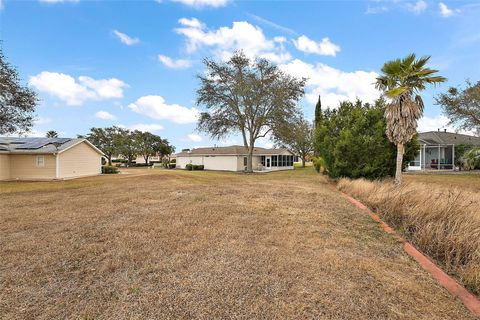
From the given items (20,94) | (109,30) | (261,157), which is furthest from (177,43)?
(261,157)

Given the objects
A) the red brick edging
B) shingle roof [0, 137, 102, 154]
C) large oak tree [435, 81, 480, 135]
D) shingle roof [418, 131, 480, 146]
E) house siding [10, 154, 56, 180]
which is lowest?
the red brick edging

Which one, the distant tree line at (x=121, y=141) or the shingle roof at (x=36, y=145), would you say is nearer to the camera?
the shingle roof at (x=36, y=145)

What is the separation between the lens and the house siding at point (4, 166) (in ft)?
64.5

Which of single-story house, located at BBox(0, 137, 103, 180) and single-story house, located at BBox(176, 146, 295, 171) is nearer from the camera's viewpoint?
single-story house, located at BBox(0, 137, 103, 180)

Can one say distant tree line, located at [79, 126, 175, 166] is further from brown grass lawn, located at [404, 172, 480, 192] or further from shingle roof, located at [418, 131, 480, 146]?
shingle roof, located at [418, 131, 480, 146]

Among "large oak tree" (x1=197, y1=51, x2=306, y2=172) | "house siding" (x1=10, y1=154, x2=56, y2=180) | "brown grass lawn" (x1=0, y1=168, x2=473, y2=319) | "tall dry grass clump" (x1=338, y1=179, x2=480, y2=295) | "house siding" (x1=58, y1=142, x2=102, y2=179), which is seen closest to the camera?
"brown grass lawn" (x1=0, y1=168, x2=473, y2=319)

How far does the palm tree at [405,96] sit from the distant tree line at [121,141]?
1853 inches

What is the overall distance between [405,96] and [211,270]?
12.8 m

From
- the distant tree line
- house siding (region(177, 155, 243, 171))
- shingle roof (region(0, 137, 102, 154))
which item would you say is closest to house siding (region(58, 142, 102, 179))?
shingle roof (region(0, 137, 102, 154))

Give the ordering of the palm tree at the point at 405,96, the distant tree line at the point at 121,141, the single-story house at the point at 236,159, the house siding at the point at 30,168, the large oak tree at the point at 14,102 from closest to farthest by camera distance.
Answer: the palm tree at the point at 405,96 → the large oak tree at the point at 14,102 → the house siding at the point at 30,168 → the single-story house at the point at 236,159 → the distant tree line at the point at 121,141

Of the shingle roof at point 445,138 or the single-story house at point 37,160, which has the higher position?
the shingle roof at point 445,138

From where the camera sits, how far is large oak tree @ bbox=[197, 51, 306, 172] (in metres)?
26.4

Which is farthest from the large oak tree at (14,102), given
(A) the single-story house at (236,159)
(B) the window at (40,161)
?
(A) the single-story house at (236,159)

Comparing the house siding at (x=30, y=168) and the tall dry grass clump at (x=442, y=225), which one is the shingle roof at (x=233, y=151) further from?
the tall dry grass clump at (x=442, y=225)
